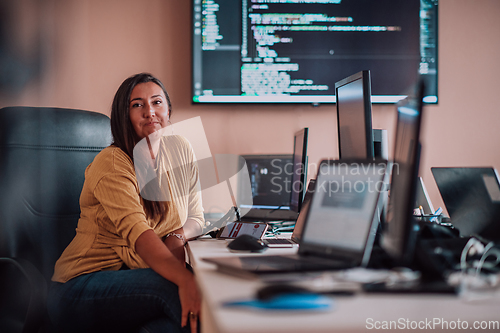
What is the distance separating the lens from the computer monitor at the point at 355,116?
101 cm

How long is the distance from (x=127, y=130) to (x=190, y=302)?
69 centimetres

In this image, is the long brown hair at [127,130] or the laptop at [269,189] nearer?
the long brown hair at [127,130]

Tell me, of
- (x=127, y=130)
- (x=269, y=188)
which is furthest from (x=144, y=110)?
(x=269, y=188)

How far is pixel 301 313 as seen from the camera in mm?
→ 536

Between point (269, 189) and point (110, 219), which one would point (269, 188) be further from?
point (110, 219)

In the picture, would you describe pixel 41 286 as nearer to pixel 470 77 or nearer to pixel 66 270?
pixel 66 270

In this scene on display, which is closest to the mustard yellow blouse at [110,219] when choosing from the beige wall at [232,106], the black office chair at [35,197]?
the black office chair at [35,197]

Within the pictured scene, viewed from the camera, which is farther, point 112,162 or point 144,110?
point 144,110

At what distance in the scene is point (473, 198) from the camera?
0.97 m

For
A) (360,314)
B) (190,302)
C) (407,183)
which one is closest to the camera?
(360,314)

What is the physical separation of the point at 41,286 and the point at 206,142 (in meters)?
1.46

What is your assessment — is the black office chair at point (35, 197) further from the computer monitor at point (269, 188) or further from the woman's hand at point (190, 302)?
the computer monitor at point (269, 188)

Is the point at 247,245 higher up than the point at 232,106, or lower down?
lower down

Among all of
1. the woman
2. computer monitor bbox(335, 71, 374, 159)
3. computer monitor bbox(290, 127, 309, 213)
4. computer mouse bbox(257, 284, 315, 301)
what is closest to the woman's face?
the woman
